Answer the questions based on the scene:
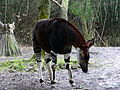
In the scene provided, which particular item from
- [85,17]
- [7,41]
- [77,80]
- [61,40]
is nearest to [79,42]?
[61,40]

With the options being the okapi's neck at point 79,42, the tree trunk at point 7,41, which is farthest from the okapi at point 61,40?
the tree trunk at point 7,41

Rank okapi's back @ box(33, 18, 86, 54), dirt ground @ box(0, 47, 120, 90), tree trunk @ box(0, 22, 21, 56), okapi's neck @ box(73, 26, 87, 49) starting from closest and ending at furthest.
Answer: okapi's neck @ box(73, 26, 87, 49) → okapi's back @ box(33, 18, 86, 54) → dirt ground @ box(0, 47, 120, 90) → tree trunk @ box(0, 22, 21, 56)

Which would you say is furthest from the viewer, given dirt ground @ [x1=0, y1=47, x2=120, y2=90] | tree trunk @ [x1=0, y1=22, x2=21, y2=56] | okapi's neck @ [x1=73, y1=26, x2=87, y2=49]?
tree trunk @ [x1=0, y1=22, x2=21, y2=56]

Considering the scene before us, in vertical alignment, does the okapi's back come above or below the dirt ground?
above

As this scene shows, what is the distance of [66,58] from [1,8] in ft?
27.9

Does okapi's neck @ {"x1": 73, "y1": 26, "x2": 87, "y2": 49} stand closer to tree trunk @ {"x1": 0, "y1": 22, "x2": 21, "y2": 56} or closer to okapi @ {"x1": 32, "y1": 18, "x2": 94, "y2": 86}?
okapi @ {"x1": 32, "y1": 18, "x2": 94, "y2": 86}

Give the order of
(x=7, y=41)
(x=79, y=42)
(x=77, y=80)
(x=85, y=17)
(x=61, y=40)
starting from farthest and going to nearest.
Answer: (x=85, y=17), (x=7, y=41), (x=77, y=80), (x=61, y=40), (x=79, y=42)

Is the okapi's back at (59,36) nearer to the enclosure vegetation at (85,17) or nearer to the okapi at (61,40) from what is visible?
the okapi at (61,40)

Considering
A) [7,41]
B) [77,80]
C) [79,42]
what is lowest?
[77,80]

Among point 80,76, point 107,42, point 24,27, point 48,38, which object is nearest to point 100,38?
point 107,42

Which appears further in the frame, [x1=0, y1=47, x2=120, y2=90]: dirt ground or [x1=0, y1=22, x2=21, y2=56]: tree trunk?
[x1=0, y1=22, x2=21, y2=56]: tree trunk

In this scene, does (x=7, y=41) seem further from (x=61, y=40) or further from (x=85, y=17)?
(x=61, y=40)

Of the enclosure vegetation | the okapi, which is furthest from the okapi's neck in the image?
the enclosure vegetation

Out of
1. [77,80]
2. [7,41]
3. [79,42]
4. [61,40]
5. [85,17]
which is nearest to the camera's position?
[79,42]
